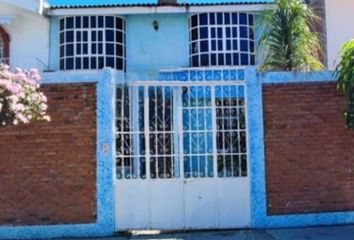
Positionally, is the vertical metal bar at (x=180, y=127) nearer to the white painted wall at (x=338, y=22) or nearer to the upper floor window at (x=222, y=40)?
the upper floor window at (x=222, y=40)

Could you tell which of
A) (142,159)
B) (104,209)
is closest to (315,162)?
(142,159)

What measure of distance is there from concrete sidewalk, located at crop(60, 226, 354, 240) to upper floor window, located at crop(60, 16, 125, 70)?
744 cm

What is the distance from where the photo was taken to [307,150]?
9.03 meters

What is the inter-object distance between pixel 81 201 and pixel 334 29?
32.4ft

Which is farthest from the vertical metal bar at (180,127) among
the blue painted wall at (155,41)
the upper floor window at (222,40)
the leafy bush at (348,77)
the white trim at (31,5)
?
the white trim at (31,5)

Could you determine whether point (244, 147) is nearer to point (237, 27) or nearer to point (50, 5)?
point (237, 27)

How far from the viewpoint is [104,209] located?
8648mm

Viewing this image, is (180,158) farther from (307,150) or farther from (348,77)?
(348,77)

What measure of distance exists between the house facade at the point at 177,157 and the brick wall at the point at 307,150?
0.05ft

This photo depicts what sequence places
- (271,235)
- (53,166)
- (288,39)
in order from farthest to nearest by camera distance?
(288,39) < (53,166) < (271,235)

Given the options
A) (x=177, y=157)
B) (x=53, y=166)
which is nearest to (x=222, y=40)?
(x=177, y=157)

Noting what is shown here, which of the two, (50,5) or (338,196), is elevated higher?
(50,5)

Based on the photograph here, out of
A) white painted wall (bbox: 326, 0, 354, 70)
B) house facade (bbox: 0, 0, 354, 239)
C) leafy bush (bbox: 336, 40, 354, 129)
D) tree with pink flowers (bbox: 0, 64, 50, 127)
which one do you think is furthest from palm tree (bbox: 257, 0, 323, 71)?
white painted wall (bbox: 326, 0, 354, 70)

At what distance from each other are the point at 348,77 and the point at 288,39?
74.3 inches
